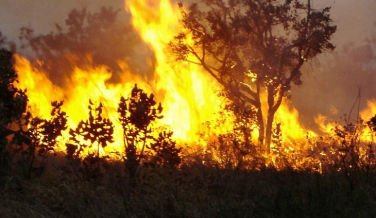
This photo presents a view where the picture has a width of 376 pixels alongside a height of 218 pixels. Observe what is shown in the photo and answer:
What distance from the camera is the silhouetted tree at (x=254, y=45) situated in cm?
1744

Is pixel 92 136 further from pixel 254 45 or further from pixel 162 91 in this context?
pixel 254 45

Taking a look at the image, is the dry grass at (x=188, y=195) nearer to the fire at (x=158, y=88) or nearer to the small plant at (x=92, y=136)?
the small plant at (x=92, y=136)

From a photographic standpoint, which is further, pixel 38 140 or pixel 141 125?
pixel 141 125

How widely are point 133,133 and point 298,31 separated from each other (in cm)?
1092

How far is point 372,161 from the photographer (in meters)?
8.84

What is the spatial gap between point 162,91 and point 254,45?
183 inches

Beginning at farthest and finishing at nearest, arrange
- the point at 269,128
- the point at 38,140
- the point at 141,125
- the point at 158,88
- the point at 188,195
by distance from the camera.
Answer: the point at 269,128, the point at 158,88, the point at 141,125, the point at 38,140, the point at 188,195

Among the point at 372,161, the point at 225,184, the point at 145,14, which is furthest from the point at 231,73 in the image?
the point at 225,184

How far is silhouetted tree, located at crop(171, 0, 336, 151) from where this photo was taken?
17438mm

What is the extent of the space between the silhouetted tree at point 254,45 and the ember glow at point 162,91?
1.96ft

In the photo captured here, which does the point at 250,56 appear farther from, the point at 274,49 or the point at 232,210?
the point at 232,210

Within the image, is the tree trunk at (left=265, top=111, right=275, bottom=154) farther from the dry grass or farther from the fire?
the dry grass

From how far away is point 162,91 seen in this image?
15.3 meters

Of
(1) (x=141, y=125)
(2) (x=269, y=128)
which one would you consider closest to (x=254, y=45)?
(2) (x=269, y=128)
